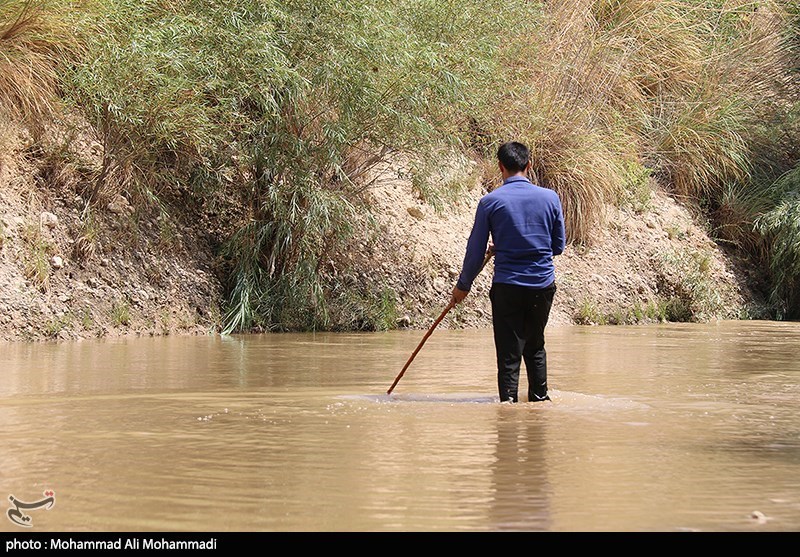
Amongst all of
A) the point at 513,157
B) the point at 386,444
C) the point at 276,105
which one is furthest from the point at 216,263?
the point at 386,444

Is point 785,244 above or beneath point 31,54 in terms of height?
beneath

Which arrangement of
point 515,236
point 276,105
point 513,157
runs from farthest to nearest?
1. point 276,105
2. point 513,157
3. point 515,236

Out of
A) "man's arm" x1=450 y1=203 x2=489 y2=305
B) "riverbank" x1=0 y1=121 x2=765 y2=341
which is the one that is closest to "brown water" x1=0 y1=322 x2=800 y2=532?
"man's arm" x1=450 y1=203 x2=489 y2=305

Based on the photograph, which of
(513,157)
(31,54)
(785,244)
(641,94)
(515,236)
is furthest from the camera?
(641,94)

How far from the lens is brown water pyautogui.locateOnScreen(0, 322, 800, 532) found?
4.86 m

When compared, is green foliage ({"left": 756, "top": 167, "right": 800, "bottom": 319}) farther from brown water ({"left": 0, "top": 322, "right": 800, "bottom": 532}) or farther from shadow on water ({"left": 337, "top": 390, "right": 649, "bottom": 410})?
shadow on water ({"left": 337, "top": 390, "right": 649, "bottom": 410})

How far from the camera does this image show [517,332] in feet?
27.7

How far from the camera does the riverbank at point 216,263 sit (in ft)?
45.0

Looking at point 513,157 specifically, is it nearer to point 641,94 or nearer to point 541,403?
point 541,403

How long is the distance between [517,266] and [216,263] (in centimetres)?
776

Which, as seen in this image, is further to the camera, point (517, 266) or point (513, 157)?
point (513, 157)

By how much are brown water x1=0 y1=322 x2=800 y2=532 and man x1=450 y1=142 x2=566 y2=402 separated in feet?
1.13

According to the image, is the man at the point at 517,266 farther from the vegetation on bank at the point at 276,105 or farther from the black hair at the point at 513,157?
the vegetation on bank at the point at 276,105

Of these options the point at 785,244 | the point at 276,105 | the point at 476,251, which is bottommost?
the point at 476,251
